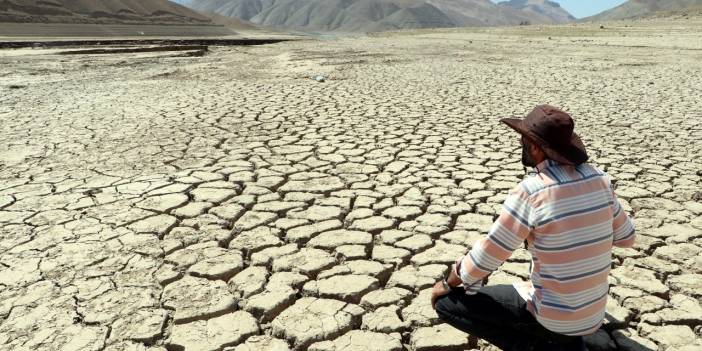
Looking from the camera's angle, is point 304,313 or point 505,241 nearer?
point 505,241

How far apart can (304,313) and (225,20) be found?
68241 millimetres

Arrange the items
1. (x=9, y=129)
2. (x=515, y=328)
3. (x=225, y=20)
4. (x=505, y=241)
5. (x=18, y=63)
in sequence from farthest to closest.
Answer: (x=225, y=20) < (x=18, y=63) < (x=9, y=129) < (x=515, y=328) < (x=505, y=241)

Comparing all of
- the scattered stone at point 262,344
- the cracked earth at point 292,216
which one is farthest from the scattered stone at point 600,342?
the scattered stone at point 262,344

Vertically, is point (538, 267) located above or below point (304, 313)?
above

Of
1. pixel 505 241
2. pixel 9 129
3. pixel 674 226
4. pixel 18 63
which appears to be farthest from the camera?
pixel 18 63

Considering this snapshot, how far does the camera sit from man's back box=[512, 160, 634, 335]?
4.50 feet

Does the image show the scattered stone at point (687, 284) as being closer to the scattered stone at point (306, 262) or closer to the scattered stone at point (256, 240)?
the scattered stone at point (306, 262)

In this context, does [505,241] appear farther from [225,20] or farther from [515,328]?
[225,20]

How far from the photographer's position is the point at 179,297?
2.04 metres

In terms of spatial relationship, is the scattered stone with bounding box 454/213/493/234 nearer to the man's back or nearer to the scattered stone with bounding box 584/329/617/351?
the scattered stone with bounding box 584/329/617/351

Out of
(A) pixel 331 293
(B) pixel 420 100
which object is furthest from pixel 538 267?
(B) pixel 420 100

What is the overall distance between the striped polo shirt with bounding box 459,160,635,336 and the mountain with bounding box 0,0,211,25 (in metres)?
36.6

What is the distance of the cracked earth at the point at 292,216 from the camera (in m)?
1.88

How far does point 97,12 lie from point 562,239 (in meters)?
45.4
